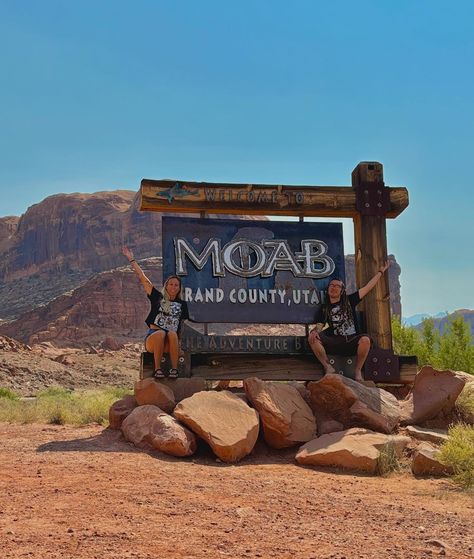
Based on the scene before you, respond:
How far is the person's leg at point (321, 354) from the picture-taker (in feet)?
30.3

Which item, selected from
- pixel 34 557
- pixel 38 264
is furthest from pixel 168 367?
pixel 38 264

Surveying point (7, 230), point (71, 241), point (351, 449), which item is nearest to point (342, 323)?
point (351, 449)

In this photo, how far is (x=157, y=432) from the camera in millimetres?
7062

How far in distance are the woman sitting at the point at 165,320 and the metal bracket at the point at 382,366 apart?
112 inches

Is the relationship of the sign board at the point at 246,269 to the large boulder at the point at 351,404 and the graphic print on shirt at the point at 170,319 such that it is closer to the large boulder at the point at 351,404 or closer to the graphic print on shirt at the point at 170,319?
the graphic print on shirt at the point at 170,319

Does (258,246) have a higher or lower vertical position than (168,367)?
higher

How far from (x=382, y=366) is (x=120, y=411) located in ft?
13.0

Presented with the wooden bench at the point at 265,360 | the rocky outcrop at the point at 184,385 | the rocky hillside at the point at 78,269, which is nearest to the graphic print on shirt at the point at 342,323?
the wooden bench at the point at 265,360

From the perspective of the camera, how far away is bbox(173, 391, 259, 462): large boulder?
684 cm

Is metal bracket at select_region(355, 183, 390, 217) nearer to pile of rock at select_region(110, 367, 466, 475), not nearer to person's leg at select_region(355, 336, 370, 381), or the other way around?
person's leg at select_region(355, 336, 370, 381)

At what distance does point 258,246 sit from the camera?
33.0 feet

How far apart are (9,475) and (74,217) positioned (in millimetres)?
111389

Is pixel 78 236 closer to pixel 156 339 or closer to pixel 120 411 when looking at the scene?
pixel 156 339

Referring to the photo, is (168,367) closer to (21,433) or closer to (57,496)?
(21,433)
